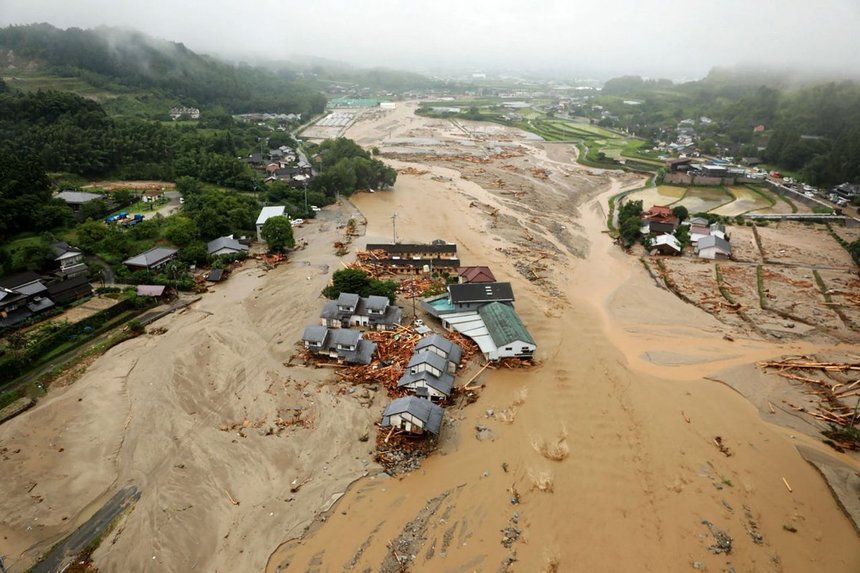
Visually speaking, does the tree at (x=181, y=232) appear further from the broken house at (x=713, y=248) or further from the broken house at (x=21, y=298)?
the broken house at (x=713, y=248)

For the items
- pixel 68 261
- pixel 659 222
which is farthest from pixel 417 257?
pixel 659 222

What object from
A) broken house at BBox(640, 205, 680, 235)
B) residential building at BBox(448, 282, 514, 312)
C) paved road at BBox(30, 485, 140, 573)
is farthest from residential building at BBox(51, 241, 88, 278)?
broken house at BBox(640, 205, 680, 235)

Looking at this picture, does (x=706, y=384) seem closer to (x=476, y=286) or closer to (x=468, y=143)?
(x=476, y=286)

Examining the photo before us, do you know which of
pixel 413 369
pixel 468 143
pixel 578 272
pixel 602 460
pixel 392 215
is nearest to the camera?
pixel 602 460

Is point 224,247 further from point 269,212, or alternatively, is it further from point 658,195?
point 658,195

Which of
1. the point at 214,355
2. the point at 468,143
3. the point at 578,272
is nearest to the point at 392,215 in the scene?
the point at 578,272

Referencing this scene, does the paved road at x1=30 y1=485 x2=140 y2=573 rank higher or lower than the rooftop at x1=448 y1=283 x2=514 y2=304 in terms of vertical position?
lower

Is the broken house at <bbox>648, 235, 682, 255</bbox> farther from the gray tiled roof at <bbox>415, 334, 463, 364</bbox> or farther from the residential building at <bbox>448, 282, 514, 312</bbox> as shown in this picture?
the gray tiled roof at <bbox>415, 334, 463, 364</bbox>
